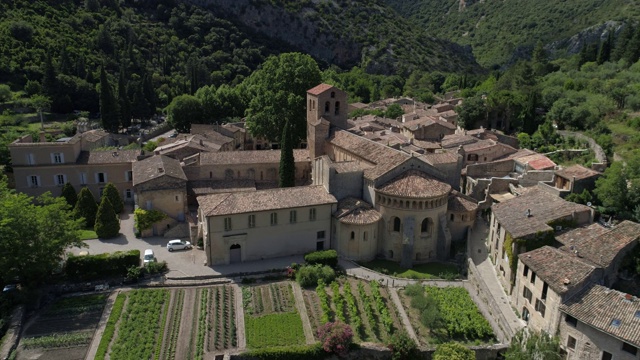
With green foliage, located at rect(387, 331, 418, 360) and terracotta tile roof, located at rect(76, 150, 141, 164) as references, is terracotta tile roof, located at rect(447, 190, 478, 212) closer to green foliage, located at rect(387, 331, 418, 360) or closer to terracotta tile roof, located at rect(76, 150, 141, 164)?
green foliage, located at rect(387, 331, 418, 360)

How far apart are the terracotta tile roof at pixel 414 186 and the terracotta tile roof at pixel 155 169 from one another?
878 inches

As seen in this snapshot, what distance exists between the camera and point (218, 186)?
5784 cm

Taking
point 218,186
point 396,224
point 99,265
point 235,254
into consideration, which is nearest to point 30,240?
point 99,265

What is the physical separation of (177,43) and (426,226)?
11431 cm

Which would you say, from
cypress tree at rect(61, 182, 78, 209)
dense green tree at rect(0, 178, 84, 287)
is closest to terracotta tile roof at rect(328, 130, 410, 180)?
dense green tree at rect(0, 178, 84, 287)

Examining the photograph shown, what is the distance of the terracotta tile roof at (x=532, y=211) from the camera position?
134ft

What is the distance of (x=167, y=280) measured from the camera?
43500 mm

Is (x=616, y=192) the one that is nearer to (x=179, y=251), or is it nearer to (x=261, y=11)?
(x=179, y=251)

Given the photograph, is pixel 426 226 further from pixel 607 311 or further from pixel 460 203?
pixel 607 311

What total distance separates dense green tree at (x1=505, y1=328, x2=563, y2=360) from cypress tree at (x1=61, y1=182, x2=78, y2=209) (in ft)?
152

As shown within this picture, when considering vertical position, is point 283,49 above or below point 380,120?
above

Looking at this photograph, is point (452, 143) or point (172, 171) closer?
point (172, 171)

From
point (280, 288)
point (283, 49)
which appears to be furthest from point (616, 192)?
point (283, 49)

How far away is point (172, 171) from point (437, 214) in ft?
94.3
